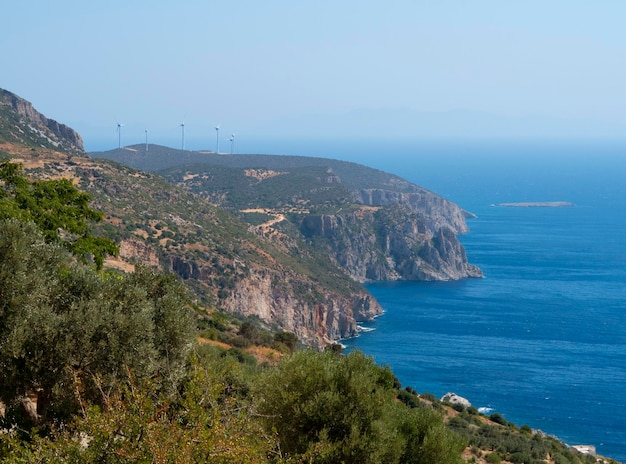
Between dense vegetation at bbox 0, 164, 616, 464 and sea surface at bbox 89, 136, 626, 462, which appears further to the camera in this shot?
sea surface at bbox 89, 136, 626, 462

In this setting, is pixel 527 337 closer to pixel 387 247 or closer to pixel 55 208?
pixel 387 247

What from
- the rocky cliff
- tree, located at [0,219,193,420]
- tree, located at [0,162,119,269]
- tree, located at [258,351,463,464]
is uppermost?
the rocky cliff

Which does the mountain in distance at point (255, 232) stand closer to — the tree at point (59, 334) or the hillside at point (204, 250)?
the hillside at point (204, 250)

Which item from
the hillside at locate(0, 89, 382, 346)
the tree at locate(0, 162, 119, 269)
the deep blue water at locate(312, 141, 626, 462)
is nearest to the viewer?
the tree at locate(0, 162, 119, 269)

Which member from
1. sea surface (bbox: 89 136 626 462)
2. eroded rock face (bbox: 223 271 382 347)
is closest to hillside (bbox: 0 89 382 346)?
eroded rock face (bbox: 223 271 382 347)

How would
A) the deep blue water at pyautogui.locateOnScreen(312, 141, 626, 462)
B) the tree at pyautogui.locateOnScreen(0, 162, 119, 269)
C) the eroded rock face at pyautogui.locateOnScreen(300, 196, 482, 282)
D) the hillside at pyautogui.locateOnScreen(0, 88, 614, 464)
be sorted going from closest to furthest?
the hillside at pyautogui.locateOnScreen(0, 88, 614, 464) → the tree at pyautogui.locateOnScreen(0, 162, 119, 269) → the deep blue water at pyautogui.locateOnScreen(312, 141, 626, 462) → the eroded rock face at pyautogui.locateOnScreen(300, 196, 482, 282)

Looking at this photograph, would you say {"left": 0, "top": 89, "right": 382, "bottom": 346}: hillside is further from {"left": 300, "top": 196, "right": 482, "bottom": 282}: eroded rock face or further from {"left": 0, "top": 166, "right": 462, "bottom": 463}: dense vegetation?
{"left": 0, "top": 166, "right": 462, "bottom": 463}: dense vegetation

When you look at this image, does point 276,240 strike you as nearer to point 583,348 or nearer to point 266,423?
point 583,348

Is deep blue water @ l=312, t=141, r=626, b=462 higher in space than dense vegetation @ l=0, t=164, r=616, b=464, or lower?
lower
